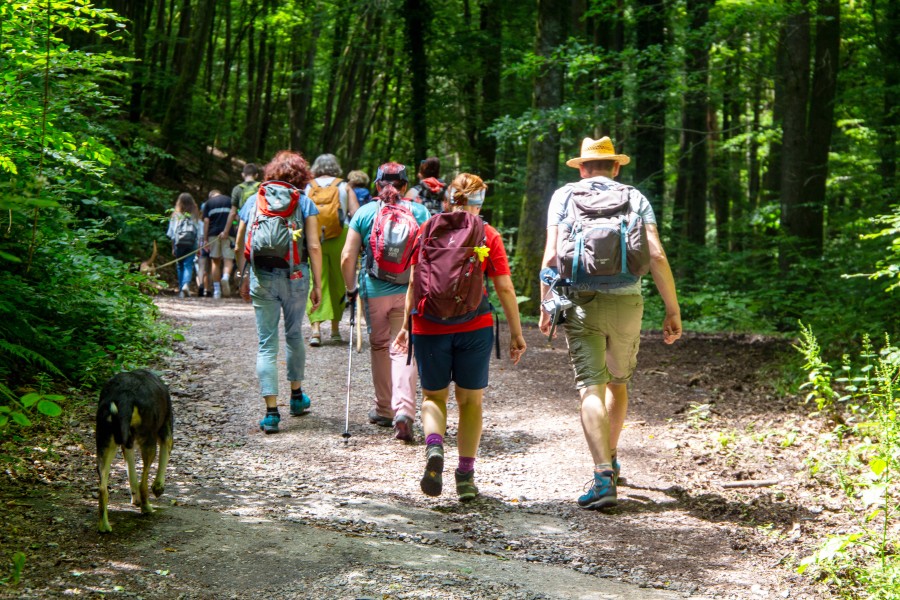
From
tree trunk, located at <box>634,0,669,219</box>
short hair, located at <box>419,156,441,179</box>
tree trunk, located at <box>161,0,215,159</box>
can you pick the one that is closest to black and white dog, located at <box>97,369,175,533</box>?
short hair, located at <box>419,156,441,179</box>

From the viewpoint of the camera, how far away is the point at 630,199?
5551 mm

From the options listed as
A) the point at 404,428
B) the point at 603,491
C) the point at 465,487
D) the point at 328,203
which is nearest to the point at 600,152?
the point at 603,491

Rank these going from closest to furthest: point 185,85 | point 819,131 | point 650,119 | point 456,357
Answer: point 456,357, point 819,131, point 650,119, point 185,85

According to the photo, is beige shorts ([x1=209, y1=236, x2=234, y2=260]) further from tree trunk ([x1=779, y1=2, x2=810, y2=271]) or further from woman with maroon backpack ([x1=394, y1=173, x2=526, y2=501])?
woman with maroon backpack ([x1=394, y1=173, x2=526, y2=501])

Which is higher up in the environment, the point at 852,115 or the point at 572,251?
the point at 852,115

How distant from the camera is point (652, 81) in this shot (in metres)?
13.6

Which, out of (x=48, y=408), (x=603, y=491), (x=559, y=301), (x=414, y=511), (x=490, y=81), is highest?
(x=490, y=81)

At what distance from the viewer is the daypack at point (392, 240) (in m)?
6.86

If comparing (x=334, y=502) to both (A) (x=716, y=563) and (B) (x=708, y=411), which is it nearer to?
(A) (x=716, y=563)

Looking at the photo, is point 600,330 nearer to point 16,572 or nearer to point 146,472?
point 146,472

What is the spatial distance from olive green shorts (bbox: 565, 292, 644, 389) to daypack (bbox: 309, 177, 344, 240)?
487cm

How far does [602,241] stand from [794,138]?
10.7 m

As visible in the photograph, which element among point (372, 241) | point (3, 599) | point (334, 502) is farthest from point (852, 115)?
point (3, 599)

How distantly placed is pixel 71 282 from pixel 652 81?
9217 mm
